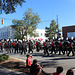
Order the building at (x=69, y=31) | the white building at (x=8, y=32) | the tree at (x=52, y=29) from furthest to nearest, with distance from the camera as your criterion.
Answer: the white building at (x=8, y=32), the tree at (x=52, y=29), the building at (x=69, y=31)

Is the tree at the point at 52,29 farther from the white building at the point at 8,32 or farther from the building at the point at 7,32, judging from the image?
the building at the point at 7,32

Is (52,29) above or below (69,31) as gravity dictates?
above

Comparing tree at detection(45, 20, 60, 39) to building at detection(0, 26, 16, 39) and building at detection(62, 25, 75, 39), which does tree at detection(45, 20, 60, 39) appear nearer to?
building at detection(62, 25, 75, 39)

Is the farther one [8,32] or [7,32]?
[7,32]

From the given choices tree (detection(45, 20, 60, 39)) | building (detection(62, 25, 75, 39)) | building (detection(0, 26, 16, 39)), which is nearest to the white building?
building (detection(0, 26, 16, 39))

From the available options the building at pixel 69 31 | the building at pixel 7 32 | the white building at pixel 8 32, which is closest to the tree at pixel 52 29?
the white building at pixel 8 32

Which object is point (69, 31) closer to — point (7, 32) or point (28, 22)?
point (28, 22)

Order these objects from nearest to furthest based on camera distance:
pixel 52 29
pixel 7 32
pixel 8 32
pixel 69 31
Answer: pixel 69 31, pixel 52 29, pixel 8 32, pixel 7 32

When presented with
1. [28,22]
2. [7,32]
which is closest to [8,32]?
[7,32]

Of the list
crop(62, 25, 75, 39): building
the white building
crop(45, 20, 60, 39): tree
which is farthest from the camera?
the white building

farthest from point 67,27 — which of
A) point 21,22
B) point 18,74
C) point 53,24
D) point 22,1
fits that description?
point 18,74

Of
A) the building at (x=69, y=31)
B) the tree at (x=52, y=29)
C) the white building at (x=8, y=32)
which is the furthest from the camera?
the white building at (x=8, y=32)

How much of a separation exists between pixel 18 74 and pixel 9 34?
48.0 metres

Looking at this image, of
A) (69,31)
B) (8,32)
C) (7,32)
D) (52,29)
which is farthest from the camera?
(7,32)
